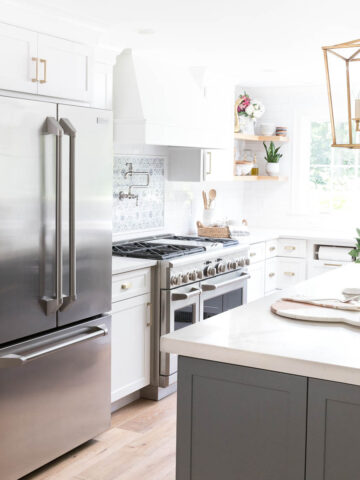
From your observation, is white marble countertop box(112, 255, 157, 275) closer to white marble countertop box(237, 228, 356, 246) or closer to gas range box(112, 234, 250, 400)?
gas range box(112, 234, 250, 400)

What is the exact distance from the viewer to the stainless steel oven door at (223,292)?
477 cm

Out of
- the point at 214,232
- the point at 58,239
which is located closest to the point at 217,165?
the point at 214,232

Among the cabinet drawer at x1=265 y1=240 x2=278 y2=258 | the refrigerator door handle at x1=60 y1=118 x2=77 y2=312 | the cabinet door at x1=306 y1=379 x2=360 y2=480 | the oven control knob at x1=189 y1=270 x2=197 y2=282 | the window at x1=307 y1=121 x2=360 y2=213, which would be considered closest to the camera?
the cabinet door at x1=306 y1=379 x2=360 y2=480

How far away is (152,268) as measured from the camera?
4312mm

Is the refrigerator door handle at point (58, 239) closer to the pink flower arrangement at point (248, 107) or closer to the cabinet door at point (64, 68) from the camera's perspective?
the cabinet door at point (64, 68)

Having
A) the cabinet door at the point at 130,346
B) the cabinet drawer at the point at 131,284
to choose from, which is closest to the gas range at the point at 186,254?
the cabinet drawer at the point at 131,284

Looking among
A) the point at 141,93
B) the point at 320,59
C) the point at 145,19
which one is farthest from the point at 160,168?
the point at 145,19

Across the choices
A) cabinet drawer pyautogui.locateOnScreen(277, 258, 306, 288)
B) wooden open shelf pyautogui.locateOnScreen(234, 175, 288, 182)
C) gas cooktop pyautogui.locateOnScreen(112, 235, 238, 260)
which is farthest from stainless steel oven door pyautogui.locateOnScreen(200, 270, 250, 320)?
wooden open shelf pyautogui.locateOnScreen(234, 175, 288, 182)

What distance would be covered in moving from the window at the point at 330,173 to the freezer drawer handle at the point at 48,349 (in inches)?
147

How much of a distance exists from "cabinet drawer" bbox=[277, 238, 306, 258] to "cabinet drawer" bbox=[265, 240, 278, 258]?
1.9 inches

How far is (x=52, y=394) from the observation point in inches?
131

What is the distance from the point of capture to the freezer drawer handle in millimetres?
2996

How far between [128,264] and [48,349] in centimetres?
99

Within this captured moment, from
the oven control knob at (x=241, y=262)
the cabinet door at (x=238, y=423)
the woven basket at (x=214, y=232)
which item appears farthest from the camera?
the woven basket at (x=214, y=232)
